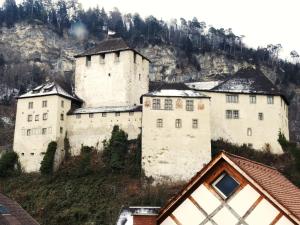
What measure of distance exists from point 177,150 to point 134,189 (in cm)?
545

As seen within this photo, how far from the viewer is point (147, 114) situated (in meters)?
49.2

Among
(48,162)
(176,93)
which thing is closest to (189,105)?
(176,93)

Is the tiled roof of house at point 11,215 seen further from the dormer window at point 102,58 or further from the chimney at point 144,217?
the dormer window at point 102,58

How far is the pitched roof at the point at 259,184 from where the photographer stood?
10.4 m

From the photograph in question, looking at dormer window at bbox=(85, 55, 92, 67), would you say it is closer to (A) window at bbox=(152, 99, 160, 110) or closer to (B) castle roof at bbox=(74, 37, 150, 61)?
(B) castle roof at bbox=(74, 37, 150, 61)

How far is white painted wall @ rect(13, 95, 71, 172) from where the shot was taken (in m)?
52.2

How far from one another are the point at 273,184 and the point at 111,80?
1818 inches

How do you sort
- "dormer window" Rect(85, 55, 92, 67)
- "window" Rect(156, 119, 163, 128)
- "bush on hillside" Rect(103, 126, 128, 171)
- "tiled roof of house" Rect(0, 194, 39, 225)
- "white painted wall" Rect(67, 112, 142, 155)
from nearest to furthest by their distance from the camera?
"tiled roof of house" Rect(0, 194, 39, 225), "bush on hillside" Rect(103, 126, 128, 171), "window" Rect(156, 119, 163, 128), "white painted wall" Rect(67, 112, 142, 155), "dormer window" Rect(85, 55, 92, 67)

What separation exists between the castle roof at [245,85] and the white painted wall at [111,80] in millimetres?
6371

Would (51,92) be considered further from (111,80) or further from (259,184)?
(259,184)

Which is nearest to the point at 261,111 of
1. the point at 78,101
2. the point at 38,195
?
the point at 78,101

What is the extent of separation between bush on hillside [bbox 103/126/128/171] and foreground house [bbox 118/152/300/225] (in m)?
37.9

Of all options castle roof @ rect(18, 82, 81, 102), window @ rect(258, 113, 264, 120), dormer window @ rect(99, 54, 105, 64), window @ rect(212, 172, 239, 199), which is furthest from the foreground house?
dormer window @ rect(99, 54, 105, 64)

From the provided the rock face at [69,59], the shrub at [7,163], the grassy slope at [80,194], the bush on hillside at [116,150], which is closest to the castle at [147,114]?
the shrub at [7,163]
